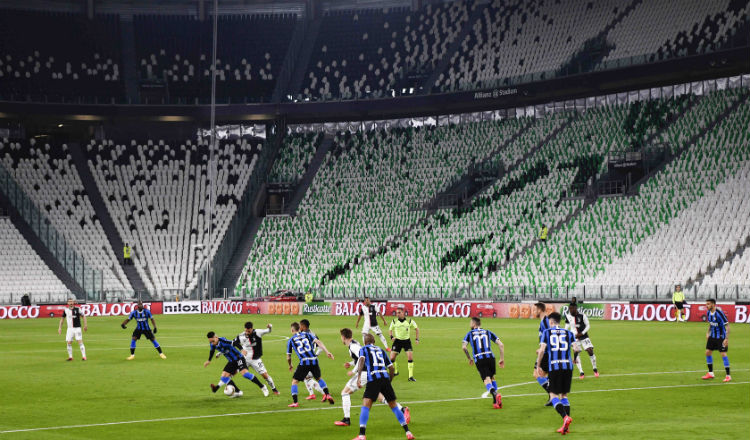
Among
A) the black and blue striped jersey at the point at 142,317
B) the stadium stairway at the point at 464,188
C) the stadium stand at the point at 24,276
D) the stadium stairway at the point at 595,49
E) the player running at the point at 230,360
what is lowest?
the player running at the point at 230,360

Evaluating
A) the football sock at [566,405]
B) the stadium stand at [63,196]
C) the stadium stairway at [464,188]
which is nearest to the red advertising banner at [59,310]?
the stadium stand at [63,196]

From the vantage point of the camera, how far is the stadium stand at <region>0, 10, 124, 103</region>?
3541 inches

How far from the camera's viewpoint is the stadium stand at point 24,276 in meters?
76.3

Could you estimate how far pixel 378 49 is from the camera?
95.6m

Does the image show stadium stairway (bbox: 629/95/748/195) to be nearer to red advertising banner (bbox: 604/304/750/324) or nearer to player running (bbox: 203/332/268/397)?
red advertising banner (bbox: 604/304/750/324)

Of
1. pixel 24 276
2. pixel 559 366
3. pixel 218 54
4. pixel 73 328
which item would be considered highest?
pixel 218 54

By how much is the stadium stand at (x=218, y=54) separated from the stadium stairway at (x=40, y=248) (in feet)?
61.7

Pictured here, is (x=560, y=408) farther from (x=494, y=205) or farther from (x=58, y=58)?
(x=58, y=58)

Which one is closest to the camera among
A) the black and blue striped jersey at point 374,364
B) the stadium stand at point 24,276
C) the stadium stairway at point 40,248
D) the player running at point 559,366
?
the black and blue striped jersey at point 374,364

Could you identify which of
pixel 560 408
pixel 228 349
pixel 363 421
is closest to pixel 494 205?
pixel 228 349

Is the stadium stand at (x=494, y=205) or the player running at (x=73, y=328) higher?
the stadium stand at (x=494, y=205)

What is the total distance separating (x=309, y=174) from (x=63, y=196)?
22018 millimetres

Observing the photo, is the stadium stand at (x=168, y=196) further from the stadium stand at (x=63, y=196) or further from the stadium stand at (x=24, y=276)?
the stadium stand at (x=24, y=276)

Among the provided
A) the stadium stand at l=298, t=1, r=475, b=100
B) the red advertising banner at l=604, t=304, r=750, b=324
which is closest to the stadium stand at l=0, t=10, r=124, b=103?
the stadium stand at l=298, t=1, r=475, b=100
